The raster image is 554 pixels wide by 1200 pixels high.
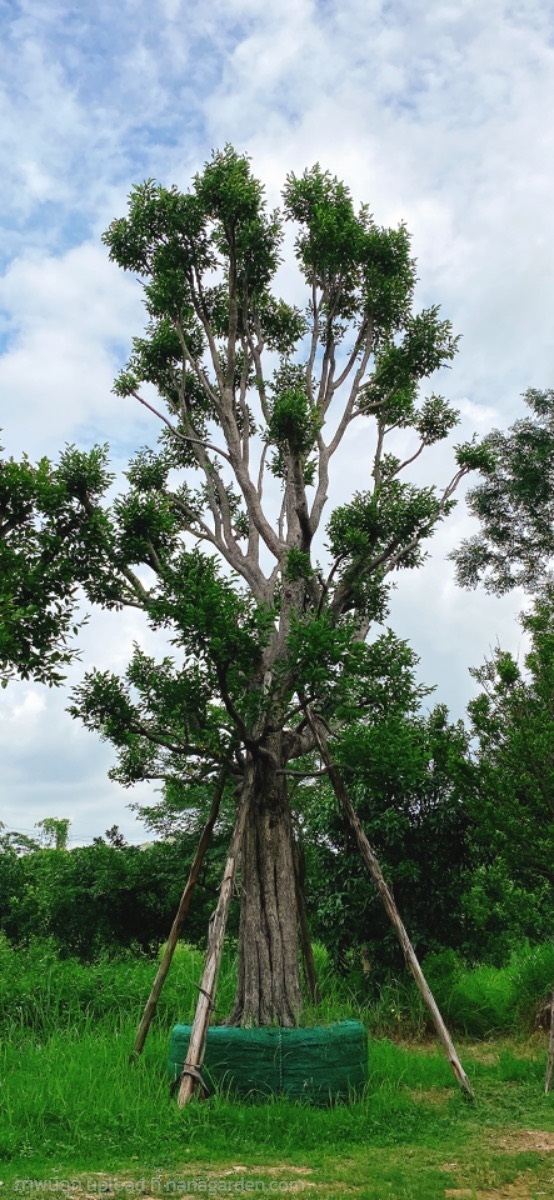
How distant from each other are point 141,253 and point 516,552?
48.6 ft

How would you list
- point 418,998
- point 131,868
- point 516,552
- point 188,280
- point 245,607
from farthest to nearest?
point 516,552 < point 131,868 < point 188,280 < point 418,998 < point 245,607

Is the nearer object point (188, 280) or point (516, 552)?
point (188, 280)

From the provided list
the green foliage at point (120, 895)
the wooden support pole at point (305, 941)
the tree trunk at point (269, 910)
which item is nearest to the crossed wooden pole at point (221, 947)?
the tree trunk at point (269, 910)

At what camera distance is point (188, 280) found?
14.9 meters

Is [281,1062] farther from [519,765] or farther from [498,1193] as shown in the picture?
[519,765]

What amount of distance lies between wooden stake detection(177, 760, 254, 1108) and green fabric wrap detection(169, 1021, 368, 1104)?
28cm

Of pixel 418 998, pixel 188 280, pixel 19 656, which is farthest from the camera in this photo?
pixel 188 280

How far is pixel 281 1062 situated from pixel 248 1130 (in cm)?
108

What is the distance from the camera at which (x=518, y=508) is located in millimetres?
25750

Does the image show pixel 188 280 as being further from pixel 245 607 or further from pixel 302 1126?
pixel 302 1126

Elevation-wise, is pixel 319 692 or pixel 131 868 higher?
pixel 319 692

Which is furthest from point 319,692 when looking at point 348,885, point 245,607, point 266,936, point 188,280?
point 188,280

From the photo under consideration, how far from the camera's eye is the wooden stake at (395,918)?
1003cm

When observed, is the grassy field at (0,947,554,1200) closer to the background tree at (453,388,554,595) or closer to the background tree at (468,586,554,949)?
the background tree at (468,586,554,949)
